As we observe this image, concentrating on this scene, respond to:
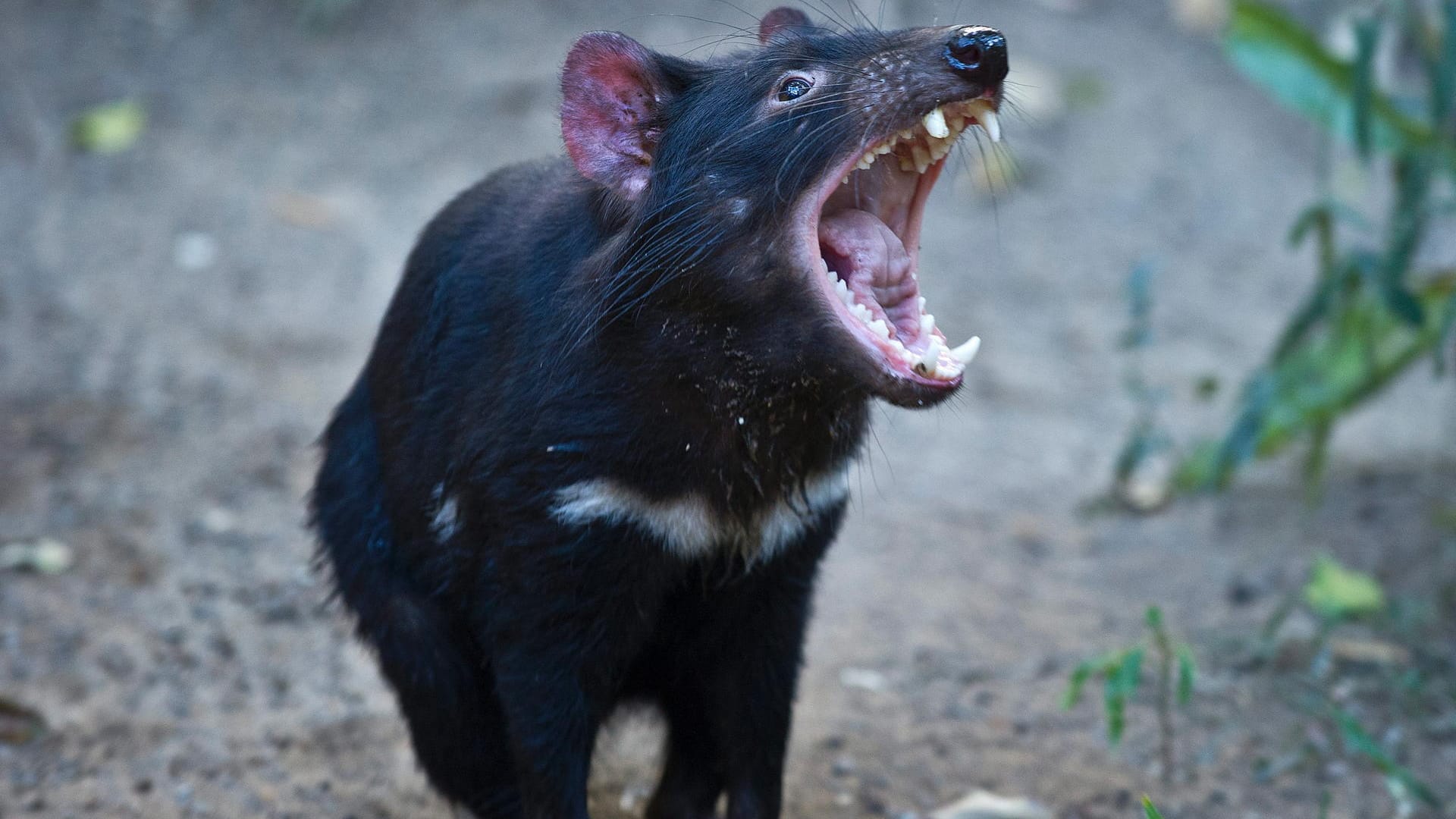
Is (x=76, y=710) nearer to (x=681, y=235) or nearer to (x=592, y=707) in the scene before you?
(x=592, y=707)

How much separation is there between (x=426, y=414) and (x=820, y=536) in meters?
0.75

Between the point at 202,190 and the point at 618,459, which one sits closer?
the point at 618,459

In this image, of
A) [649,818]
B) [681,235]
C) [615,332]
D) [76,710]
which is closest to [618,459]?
[615,332]

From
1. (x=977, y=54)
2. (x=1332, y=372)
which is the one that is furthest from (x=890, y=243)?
(x=1332, y=372)

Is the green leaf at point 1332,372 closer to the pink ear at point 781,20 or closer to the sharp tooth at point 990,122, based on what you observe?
the pink ear at point 781,20

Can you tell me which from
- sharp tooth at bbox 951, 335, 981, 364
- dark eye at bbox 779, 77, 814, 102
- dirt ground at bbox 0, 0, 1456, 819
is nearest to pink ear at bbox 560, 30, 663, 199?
dark eye at bbox 779, 77, 814, 102

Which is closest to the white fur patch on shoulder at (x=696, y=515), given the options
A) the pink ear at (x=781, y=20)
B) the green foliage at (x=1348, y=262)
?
the pink ear at (x=781, y=20)

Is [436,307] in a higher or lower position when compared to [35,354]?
higher

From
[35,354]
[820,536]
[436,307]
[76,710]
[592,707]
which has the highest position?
[436,307]

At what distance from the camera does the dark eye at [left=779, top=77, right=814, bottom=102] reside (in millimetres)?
2301

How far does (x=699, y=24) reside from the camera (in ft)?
23.6

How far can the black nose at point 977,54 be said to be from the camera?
2193 millimetres

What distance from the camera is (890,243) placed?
2.38m

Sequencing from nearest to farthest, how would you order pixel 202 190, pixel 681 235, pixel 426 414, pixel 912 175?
1. pixel 681 235
2. pixel 912 175
3. pixel 426 414
4. pixel 202 190
